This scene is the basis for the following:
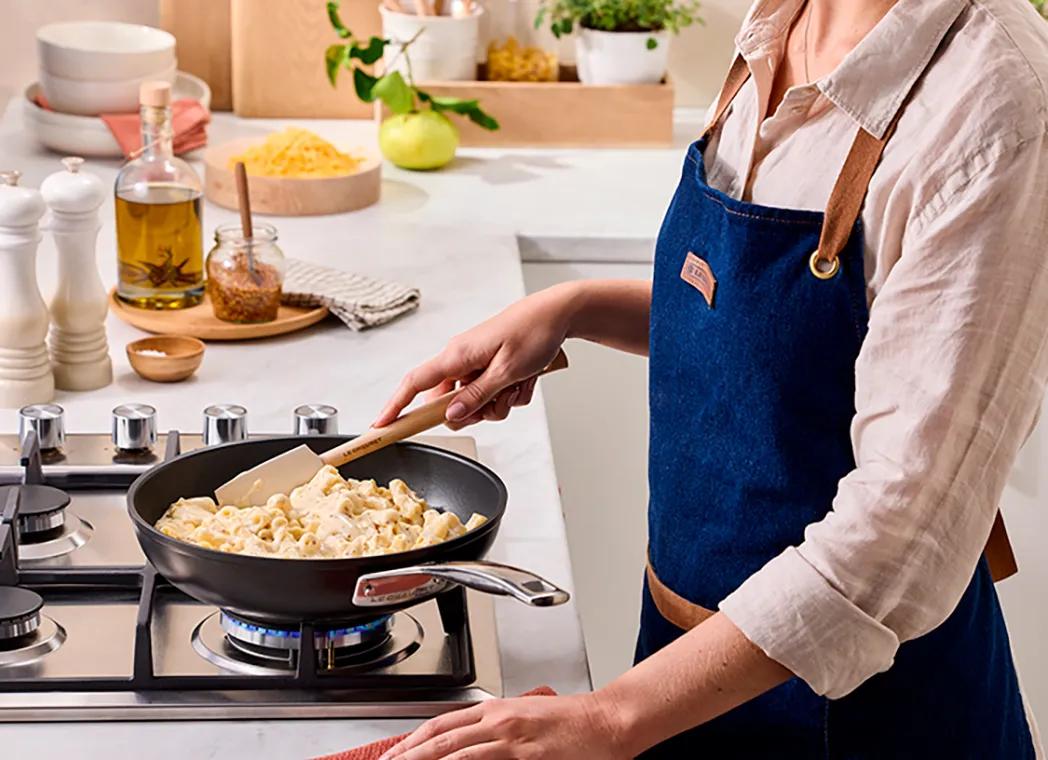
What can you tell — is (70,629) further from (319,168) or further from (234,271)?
(319,168)

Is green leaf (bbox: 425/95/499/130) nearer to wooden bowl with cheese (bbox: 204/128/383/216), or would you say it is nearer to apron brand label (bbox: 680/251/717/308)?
wooden bowl with cheese (bbox: 204/128/383/216)

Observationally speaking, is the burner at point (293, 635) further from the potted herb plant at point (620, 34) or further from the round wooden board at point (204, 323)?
the potted herb plant at point (620, 34)

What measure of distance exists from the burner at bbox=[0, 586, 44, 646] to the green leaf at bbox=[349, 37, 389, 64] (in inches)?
57.5

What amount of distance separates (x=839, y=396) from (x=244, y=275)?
3.09ft

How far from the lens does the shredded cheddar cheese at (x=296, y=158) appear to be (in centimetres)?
225

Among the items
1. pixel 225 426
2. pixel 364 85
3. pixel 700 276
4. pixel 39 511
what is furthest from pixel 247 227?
pixel 700 276

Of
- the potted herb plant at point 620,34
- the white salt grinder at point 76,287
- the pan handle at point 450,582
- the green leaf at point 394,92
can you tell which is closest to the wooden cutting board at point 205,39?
the green leaf at point 394,92

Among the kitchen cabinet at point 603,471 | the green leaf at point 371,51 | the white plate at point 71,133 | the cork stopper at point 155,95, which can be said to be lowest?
the kitchen cabinet at point 603,471

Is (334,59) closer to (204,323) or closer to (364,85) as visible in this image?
(364,85)

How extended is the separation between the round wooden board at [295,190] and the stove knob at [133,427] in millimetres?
778

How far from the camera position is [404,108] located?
2439 mm

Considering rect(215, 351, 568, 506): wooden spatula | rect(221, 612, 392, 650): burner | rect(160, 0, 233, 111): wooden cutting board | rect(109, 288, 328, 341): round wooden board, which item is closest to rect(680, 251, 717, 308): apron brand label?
rect(215, 351, 568, 506): wooden spatula

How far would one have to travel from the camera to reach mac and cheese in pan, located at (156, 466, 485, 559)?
3.62ft

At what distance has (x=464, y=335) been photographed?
1292 mm
